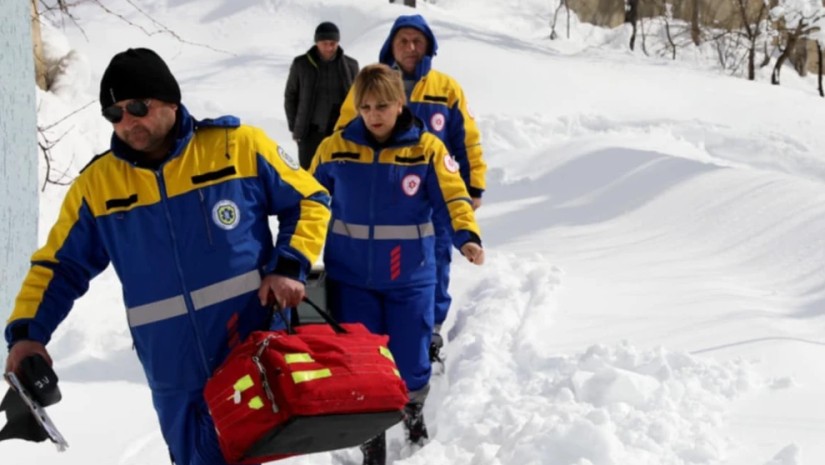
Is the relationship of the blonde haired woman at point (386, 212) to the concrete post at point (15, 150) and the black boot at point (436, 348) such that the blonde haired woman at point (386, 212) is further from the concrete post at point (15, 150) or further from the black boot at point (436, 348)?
the concrete post at point (15, 150)

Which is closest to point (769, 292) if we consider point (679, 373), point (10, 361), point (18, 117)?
point (679, 373)

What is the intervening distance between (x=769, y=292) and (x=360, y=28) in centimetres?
1775

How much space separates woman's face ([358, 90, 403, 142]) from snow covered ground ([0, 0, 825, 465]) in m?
1.39

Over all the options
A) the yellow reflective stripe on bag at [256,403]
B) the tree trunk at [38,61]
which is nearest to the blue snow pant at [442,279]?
the yellow reflective stripe on bag at [256,403]

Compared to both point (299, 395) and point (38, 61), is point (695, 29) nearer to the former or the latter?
point (38, 61)

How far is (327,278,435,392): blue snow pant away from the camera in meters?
4.70

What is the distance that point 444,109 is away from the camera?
6293 mm

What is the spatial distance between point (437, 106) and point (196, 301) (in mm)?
3278

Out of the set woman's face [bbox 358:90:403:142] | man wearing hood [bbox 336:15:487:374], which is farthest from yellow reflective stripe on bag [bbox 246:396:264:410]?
man wearing hood [bbox 336:15:487:374]

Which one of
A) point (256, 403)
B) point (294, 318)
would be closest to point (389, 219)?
point (294, 318)

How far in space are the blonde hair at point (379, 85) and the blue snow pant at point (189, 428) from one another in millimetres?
1689

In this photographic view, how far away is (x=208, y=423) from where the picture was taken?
3.27 meters

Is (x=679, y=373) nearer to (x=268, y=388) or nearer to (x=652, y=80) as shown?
(x=268, y=388)

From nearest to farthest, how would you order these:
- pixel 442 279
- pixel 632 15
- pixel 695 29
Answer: pixel 442 279
pixel 695 29
pixel 632 15
